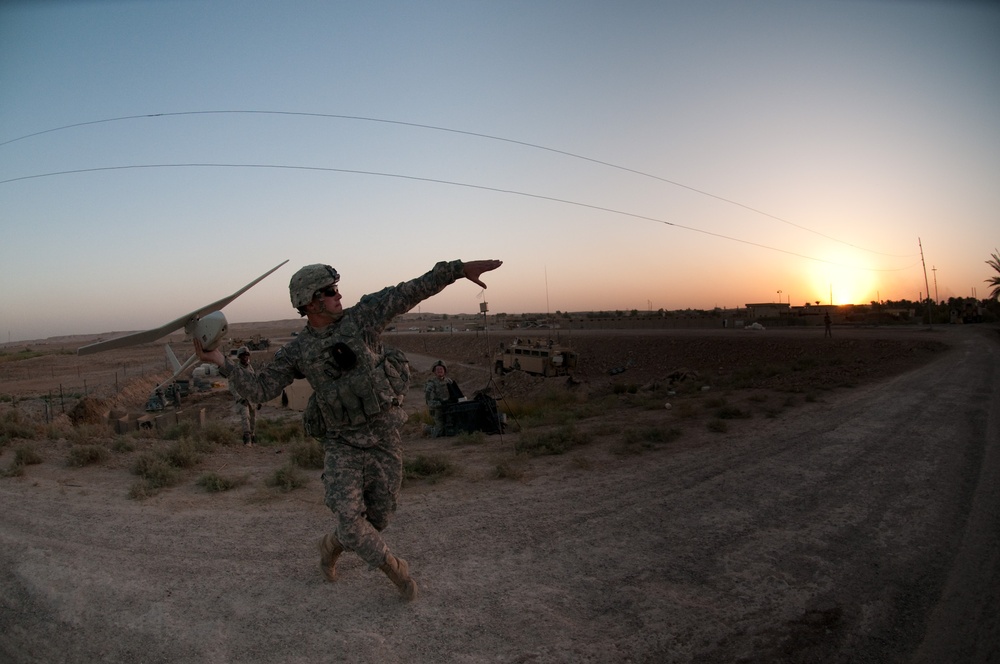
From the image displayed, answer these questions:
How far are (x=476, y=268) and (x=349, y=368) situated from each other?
1.18 meters

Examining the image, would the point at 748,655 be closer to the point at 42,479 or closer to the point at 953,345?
the point at 42,479

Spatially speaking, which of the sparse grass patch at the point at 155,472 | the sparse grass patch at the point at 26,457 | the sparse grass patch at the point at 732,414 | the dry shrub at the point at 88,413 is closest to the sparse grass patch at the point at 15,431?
the sparse grass patch at the point at 26,457

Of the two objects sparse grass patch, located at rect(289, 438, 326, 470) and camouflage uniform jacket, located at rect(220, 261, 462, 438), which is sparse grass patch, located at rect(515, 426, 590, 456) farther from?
camouflage uniform jacket, located at rect(220, 261, 462, 438)

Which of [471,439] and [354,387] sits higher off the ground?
[354,387]

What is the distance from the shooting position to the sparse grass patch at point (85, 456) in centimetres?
871

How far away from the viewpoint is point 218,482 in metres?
7.12

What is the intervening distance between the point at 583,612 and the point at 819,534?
8.69 feet

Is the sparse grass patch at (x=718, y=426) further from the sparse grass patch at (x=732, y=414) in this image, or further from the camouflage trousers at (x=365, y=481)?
the camouflage trousers at (x=365, y=481)

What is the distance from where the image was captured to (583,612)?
146 inches

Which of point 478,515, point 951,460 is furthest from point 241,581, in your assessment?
point 951,460

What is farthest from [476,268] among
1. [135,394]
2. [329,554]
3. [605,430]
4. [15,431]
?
[135,394]

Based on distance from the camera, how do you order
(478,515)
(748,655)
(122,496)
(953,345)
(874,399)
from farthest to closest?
(953,345), (874,399), (122,496), (478,515), (748,655)

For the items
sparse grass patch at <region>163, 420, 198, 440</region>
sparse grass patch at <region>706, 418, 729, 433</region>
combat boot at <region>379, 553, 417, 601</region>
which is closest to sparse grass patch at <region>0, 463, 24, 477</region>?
sparse grass patch at <region>163, 420, 198, 440</region>

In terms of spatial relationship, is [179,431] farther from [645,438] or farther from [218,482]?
[645,438]
